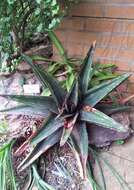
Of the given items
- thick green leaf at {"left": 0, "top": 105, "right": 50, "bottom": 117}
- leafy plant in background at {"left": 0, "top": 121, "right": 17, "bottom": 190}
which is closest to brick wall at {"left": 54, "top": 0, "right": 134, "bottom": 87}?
thick green leaf at {"left": 0, "top": 105, "right": 50, "bottom": 117}

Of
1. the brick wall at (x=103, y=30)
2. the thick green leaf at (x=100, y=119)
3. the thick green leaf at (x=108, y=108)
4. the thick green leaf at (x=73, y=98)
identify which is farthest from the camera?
the brick wall at (x=103, y=30)

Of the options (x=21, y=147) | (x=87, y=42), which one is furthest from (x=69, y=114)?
(x=87, y=42)

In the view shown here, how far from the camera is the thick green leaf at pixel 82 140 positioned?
8.39 feet

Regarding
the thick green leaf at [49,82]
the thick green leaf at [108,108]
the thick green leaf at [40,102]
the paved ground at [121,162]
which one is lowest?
the paved ground at [121,162]

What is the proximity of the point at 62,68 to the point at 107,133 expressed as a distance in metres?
0.63

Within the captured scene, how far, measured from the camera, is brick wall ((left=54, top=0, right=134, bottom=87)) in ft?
9.43

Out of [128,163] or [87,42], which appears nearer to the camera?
[128,163]

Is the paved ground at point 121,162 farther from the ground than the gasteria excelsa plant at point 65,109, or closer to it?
closer to it

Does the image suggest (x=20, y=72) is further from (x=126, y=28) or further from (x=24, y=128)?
(x=126, y=28)

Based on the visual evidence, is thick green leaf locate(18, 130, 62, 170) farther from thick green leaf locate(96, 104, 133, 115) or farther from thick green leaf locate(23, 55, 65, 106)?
thick green leaf locate(96, 104, 133, 115)

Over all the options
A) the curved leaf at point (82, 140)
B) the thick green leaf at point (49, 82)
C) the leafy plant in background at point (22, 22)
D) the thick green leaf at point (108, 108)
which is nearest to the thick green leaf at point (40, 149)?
the curved leaf at point (82, 140)

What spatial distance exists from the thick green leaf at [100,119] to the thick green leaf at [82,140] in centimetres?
6

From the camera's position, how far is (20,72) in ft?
10.3

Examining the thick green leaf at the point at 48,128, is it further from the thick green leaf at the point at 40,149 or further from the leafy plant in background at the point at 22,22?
the leafy plant in background at the point at 22,22
